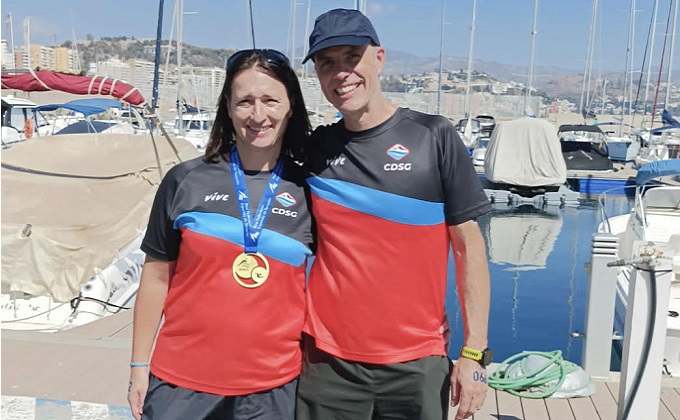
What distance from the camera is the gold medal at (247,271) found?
2.22 metres

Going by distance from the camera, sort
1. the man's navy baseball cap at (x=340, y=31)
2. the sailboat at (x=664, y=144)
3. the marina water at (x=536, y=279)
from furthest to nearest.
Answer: the sailboat at (x=664, y=144)
the marina water at (x=536, y=279)
the man's navy baseball cap at (x=340, y=31)

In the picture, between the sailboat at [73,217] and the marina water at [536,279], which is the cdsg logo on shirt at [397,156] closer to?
the marina water at [536,279]

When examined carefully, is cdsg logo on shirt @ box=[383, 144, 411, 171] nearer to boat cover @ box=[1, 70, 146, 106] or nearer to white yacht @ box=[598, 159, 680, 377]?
white yacht @ box=[598, 159, 680, 377]

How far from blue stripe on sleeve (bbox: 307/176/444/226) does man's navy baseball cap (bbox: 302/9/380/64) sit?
1.46ft

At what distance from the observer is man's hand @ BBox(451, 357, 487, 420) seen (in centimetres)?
229

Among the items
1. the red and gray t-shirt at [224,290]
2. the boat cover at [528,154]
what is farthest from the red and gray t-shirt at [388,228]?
the boat cover at [528,154]

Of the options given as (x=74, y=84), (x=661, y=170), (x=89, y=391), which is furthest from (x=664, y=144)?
(x=89, y=391)

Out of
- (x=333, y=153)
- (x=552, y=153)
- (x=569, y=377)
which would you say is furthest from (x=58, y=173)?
(x=552, y=153)

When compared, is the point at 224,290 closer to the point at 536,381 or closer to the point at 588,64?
the point at 536,381

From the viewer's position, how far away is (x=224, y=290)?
87.8 inches

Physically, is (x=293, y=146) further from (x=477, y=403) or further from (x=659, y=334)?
(x=659, y=334)

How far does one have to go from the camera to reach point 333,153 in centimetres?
234

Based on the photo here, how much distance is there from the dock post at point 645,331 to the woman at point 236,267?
1.78 m

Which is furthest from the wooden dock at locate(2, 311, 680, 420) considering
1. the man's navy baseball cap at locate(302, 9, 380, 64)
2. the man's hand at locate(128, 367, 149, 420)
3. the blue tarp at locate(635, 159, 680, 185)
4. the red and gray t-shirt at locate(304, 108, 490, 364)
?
the blue tarp at locate(635, 159, 680, 185)
